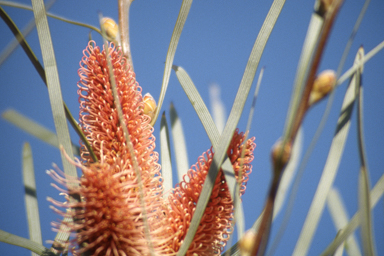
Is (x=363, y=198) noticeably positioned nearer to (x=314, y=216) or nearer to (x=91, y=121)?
(x=314, y=216)

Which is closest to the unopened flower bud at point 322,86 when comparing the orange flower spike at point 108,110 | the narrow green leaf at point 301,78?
the narrow green leaf at point 301,78

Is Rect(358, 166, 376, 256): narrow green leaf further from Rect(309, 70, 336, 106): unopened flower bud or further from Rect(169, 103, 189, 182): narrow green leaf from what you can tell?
Rect(169, 103, 189, 182): narrow green leaf

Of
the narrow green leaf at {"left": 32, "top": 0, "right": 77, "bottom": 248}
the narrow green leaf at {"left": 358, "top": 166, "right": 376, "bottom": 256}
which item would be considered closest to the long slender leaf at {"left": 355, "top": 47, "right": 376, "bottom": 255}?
the narrow green leaf at {"left": 358, "top": 166, "right": 376, "bottom": 256}

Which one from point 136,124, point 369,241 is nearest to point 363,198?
point 369,241

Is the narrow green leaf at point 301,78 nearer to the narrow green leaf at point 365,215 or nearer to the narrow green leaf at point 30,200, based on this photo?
the narrow green leaf at point 365,215

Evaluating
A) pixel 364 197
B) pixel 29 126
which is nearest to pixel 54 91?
pixel 29 126

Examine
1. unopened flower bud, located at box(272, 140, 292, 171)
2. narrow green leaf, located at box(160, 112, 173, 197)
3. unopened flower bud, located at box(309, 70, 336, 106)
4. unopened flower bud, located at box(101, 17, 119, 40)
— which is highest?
unopened flower bud, located at box(101, 17, 119, 40)
